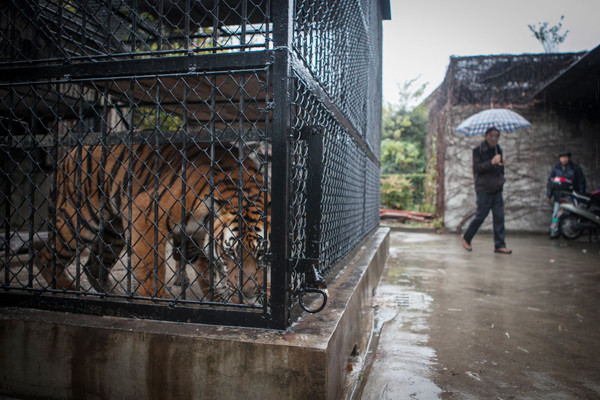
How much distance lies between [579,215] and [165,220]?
28.9 feet

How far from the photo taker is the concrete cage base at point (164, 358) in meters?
1.63

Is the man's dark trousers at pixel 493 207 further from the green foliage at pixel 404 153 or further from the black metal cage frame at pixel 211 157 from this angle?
the green foliage at pixel 404 153

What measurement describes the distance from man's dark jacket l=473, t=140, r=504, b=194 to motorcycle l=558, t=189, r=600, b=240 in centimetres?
294

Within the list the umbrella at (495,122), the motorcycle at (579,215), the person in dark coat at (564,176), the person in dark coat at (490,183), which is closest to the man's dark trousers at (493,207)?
the person in dark coat at (490,183)

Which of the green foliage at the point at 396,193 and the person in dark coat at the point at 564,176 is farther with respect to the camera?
the green foliage at the point at 396,193

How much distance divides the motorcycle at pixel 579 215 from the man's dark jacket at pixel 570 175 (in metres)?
0.24

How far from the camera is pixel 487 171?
660 centimetres

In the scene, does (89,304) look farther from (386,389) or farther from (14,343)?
(386,389)

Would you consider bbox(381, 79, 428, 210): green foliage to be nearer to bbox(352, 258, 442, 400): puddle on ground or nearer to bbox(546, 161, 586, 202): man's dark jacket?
bbox(546, 161, 586, 202): man's dark jacket

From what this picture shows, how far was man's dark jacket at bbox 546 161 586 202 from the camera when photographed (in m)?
8.88

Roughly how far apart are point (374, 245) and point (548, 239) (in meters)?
6.42

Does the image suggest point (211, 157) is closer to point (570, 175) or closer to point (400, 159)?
point (570, 175)

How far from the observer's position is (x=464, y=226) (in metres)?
10.6

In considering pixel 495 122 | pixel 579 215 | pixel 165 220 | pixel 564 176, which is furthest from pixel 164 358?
pixel 564 176
